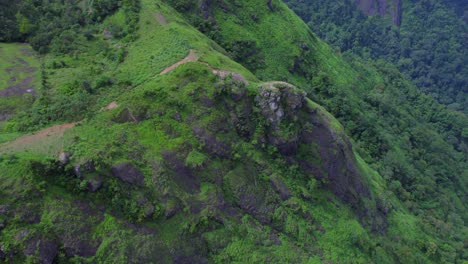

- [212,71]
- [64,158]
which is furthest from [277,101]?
[64,158]

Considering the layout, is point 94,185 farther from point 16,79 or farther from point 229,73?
point 16,79

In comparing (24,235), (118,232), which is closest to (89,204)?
(118,232)

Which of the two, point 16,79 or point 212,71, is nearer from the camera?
point 212,71

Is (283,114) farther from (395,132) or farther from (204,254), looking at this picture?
(395,132)

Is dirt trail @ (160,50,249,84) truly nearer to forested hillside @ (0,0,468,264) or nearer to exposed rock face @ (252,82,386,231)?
forested hillside @ (0,0,468,264)

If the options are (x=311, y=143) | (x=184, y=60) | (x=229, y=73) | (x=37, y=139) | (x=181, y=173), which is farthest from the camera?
(x=184, y=60)

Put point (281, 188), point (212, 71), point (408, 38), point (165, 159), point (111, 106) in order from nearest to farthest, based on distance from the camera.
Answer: point (165, 159), point (111, 106), point (281, 188), point (212, 71), point (408, 38)
